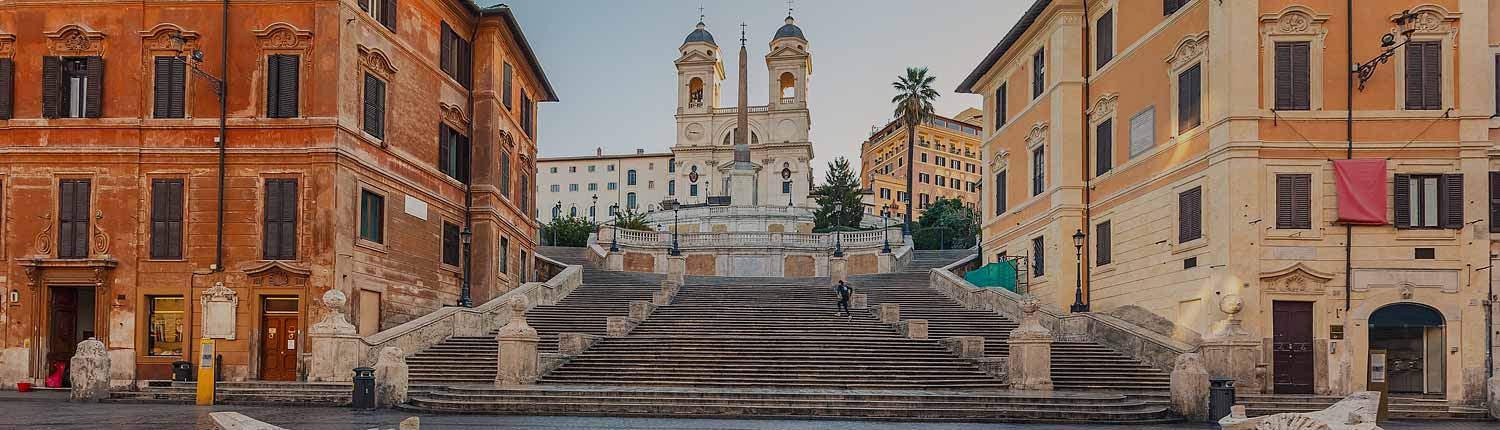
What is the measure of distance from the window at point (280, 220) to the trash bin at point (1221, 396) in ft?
63.4

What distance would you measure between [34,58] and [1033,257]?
27741mm

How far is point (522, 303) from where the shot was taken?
22734 mm

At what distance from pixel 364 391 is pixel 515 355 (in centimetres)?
337

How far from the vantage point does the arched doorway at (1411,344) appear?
24109 millimetres

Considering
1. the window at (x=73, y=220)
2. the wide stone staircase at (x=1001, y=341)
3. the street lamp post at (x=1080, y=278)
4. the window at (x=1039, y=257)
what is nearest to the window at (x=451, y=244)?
the window at (x=73, y=220)

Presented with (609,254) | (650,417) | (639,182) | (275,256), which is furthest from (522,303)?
(639,182)

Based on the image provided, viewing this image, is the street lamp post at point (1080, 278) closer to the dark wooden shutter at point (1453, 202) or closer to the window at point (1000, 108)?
the dark wooden shutter at point (1453, 202)

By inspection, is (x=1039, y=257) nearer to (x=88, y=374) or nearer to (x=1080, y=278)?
(x=1080, y=278)

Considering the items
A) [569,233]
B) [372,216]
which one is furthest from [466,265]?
[569,233]

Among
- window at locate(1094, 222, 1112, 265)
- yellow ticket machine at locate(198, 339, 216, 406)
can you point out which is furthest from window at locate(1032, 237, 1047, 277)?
yellow ticket machine at locate(198, 339, 216, 406)

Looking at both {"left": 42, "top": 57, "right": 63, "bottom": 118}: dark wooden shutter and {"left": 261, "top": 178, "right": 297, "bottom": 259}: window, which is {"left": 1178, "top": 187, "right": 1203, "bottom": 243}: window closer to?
{"left": 261, "top": 178, "right": 297, "bottom": 259}: window

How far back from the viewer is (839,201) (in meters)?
81.9

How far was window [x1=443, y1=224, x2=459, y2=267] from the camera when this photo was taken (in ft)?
107

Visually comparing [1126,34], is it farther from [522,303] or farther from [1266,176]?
[522,303]
